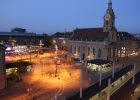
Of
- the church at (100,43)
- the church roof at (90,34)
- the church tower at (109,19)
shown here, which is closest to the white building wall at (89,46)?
the church at (100,43)

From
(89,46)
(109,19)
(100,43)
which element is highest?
(109,19)

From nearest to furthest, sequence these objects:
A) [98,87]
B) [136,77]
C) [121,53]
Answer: [98,87] → [136,77] → [121,53]

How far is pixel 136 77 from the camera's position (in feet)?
165

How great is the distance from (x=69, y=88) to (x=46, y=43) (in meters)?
92.1

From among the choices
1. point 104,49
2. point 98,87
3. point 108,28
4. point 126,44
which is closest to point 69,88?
point 98,87

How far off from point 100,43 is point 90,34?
29.3 feet

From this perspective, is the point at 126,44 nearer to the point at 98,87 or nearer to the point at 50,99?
the point at 98,87

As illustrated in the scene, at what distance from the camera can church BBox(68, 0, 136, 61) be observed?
7659cm

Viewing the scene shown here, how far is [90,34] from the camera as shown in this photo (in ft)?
276

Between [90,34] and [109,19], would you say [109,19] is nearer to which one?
[109,19]

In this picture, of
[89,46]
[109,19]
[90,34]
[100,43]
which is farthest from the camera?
[90,34]

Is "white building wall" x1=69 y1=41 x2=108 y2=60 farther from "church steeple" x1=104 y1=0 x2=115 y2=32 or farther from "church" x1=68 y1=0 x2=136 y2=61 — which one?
"church steeple" x1=104 y1=0 x2=115 y2=32

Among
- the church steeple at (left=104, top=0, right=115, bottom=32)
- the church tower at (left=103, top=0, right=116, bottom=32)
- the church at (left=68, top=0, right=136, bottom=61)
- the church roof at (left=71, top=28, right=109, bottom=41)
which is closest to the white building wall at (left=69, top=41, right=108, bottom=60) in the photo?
the church at (left=68, top=0, right=136, bottom=61)

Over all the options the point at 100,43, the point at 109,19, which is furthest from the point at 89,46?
the point at 109,19
